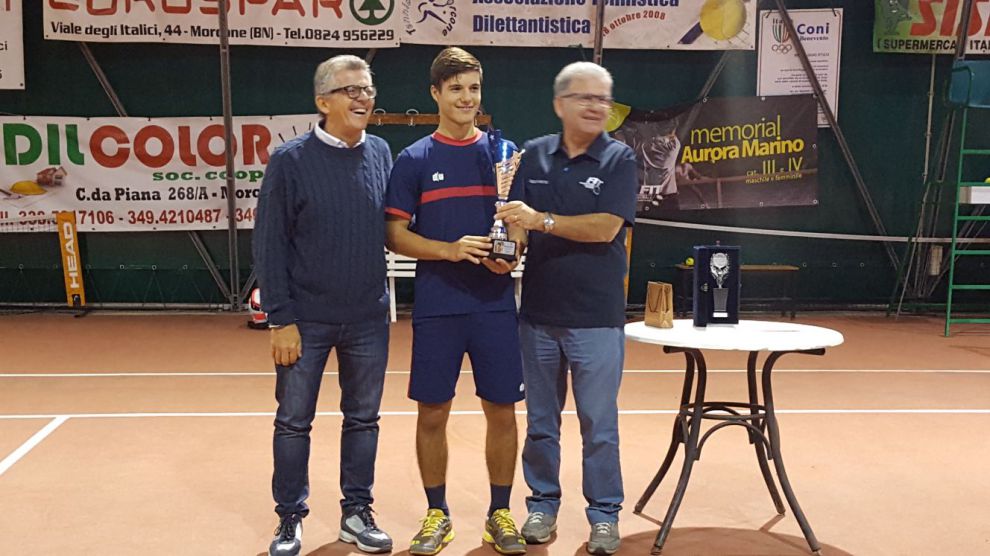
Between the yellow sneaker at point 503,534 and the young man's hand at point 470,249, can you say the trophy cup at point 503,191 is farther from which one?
the yellow sneaker at point 503,534

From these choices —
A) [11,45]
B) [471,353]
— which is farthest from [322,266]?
[11,45]

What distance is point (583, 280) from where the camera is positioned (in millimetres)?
3625

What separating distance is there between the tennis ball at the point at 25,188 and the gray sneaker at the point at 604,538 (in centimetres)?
902

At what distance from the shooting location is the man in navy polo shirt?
11.7 feet

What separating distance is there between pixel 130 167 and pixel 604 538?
8.60m

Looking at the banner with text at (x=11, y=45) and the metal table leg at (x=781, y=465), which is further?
the banner with text at (x=11, y=45)

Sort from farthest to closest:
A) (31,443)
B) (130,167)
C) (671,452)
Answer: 1. (130,167)
2. (31,443)
3. (671,452)

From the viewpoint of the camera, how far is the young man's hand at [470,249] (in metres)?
3.43

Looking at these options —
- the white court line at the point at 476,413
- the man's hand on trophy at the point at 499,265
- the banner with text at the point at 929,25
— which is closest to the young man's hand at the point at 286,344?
the man's hand on trophy at the point at 499,265

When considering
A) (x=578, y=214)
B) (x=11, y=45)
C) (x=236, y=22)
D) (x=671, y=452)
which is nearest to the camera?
(x=578, y=214)

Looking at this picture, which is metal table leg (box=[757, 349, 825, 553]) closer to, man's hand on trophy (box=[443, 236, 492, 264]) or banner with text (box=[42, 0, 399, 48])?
man's hand on trophy (box=[443, 236, 492, 264])

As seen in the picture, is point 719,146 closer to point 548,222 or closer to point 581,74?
point 581,74

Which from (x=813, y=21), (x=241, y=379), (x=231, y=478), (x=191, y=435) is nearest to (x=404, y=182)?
(x=231, y=478)

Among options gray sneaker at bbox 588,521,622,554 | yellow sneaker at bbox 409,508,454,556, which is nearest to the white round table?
gray sneaker at bbox 588,521,622,554
